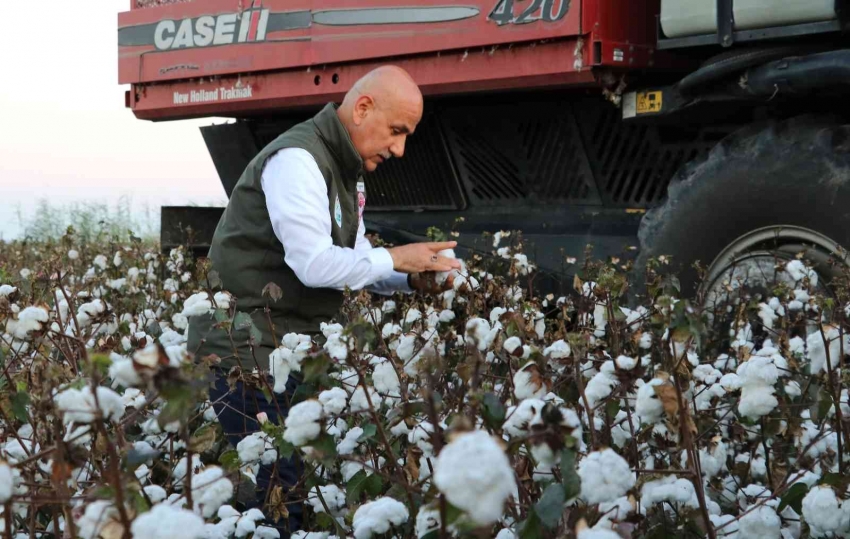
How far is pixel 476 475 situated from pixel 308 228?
2371 millimetres

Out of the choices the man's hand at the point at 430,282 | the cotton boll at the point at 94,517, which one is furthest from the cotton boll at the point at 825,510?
the man's hand at the point at 430,282

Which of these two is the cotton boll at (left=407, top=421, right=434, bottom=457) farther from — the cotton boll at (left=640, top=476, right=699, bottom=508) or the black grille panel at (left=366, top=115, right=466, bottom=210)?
the black grille panel at (left=366, top=115, right=466, bottom=210)

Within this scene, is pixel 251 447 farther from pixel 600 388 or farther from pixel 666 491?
pixel 666 491

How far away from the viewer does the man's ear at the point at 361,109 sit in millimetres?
3715

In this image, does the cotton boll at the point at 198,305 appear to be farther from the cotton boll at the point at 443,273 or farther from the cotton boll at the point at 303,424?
the cotton boll at the point at 303,424

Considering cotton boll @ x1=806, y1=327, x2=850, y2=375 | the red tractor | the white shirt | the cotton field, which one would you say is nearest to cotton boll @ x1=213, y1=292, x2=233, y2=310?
the cotton field

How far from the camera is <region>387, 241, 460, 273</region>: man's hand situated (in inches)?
143

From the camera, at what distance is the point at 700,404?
309 cm

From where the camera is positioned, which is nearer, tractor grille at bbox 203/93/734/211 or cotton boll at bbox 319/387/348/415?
cotton boll at bbox 319/387/348/415

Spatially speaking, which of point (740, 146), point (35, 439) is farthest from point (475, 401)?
point (740, 146)

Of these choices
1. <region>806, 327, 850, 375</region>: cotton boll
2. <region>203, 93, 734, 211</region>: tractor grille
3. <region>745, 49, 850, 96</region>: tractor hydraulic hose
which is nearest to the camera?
<region>806, 327, 850, 375</region>: cotton boll

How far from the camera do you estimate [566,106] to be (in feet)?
21.7

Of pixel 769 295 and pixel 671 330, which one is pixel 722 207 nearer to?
pixel 769 295

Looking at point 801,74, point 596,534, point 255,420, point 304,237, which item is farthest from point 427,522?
point 801,74
